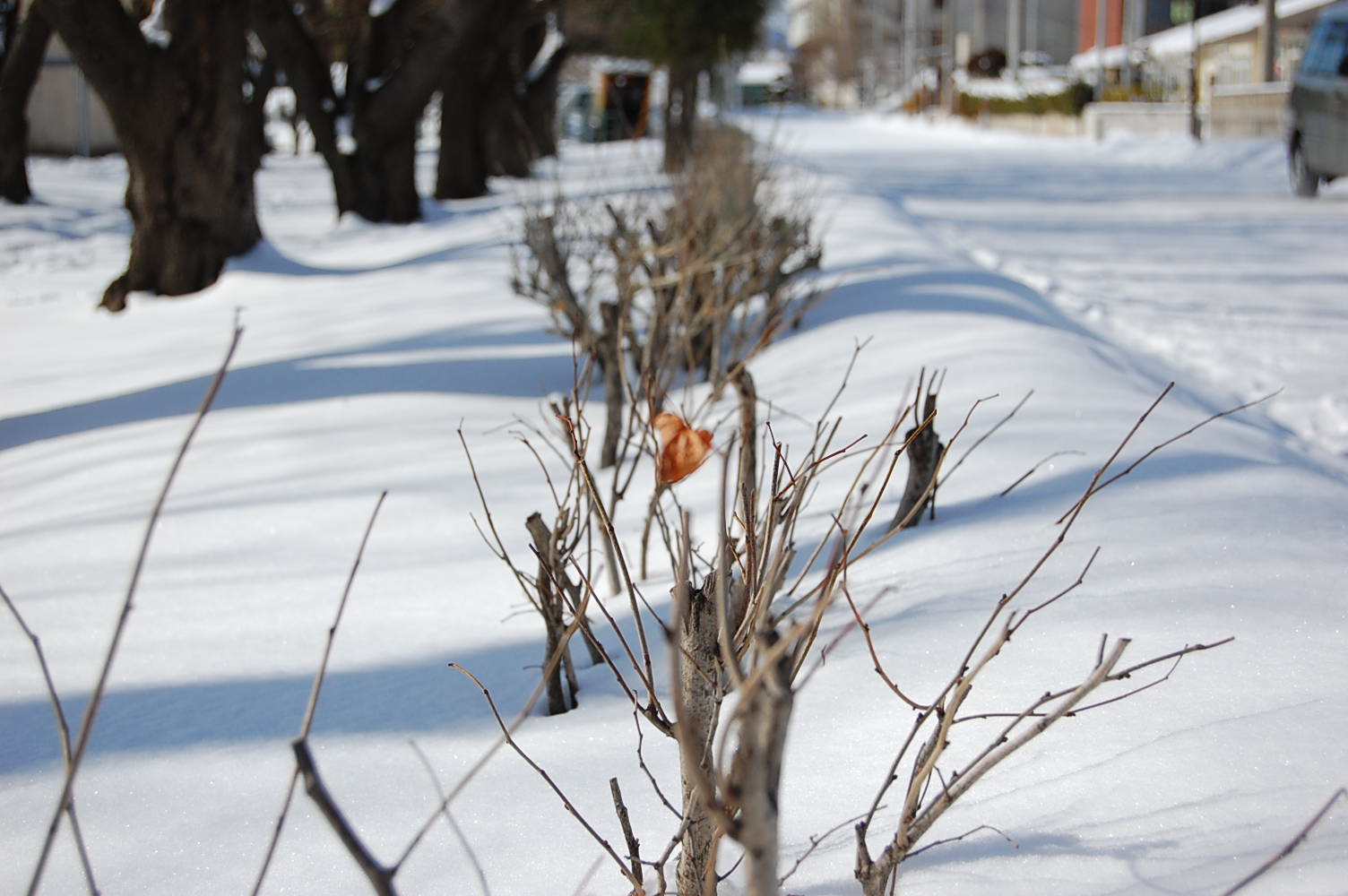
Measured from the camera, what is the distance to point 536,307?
764 cm

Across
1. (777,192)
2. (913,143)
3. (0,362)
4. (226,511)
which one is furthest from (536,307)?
(913,143)

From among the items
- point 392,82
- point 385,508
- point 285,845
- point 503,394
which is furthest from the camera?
point 392,82

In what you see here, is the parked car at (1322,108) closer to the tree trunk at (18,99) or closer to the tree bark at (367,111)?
the tree bark at (367,111)

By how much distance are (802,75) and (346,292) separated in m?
78.0

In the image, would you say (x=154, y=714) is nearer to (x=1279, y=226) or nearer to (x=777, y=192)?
(x=777, y=192)

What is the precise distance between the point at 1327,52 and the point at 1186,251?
4.14m

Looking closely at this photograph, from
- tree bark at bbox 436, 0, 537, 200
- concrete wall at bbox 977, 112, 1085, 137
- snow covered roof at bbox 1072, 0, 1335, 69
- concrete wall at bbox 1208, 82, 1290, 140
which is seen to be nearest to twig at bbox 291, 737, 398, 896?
tree bark at bbox 436, 0, 537, 200

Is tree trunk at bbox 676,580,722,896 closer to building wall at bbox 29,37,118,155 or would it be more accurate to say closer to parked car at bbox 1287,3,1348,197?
parked car at bbox 1287,3,1348,197

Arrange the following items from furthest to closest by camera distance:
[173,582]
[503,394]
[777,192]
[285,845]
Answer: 1. [777,192]
2. [503,394]
3. [173,582]
4. [285,845]

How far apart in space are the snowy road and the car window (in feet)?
4.12

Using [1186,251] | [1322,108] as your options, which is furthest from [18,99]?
[1322,108]

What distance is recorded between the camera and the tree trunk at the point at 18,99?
14742mm

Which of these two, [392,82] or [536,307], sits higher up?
[392,82]

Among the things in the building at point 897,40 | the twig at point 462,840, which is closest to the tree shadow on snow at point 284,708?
the twig at point 462,840
